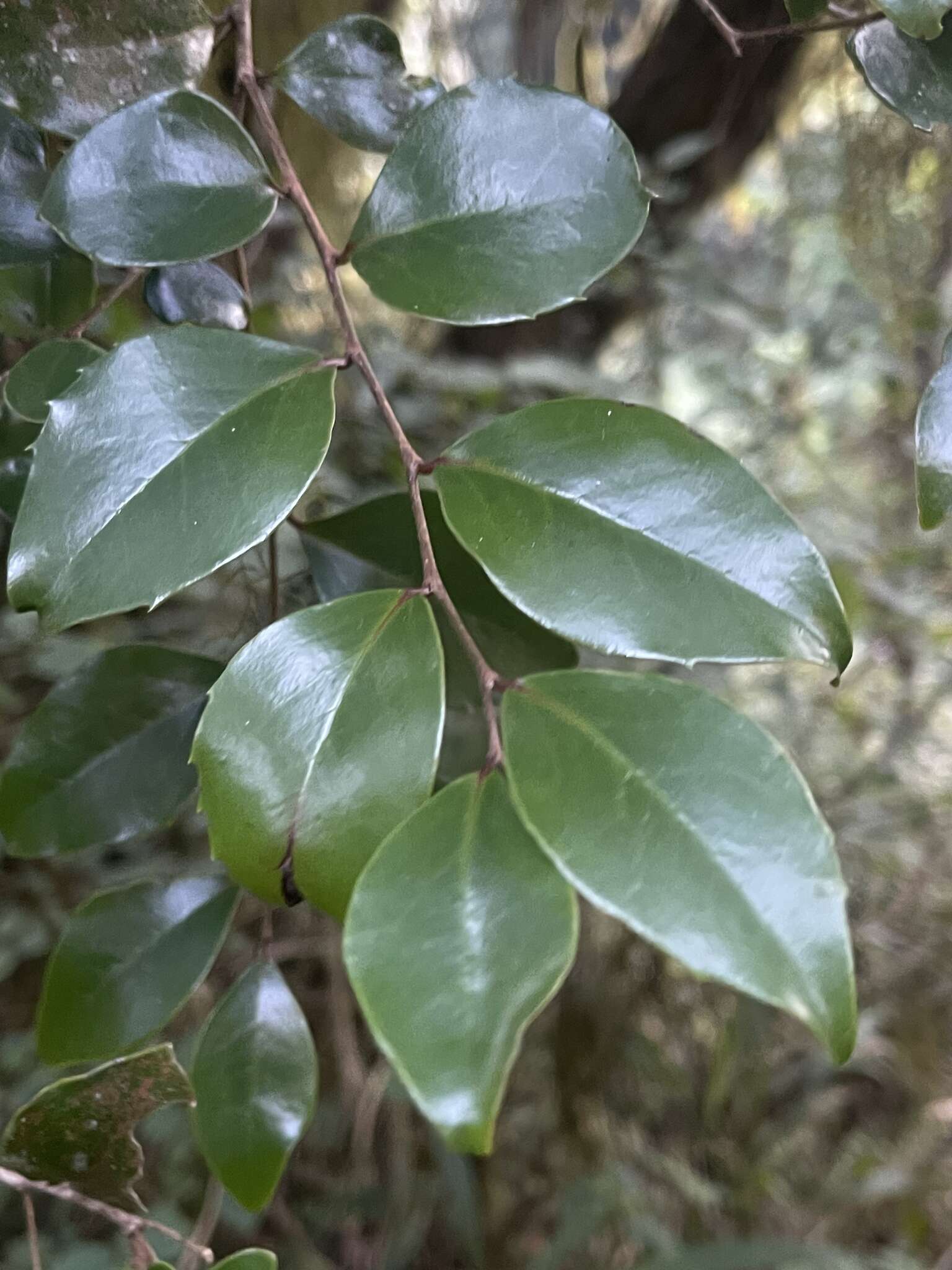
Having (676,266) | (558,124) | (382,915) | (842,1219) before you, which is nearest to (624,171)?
(558,124)

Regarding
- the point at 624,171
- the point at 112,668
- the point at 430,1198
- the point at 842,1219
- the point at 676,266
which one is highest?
the point at 624,171

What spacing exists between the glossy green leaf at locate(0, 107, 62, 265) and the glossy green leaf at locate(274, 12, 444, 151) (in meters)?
0.11

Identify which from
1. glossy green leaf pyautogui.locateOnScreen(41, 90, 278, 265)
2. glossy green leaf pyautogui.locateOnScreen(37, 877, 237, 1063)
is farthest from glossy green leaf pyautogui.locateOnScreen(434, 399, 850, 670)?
glossy green leaf pyautogui.locateOnScreen(37, 877, 237, 1063)

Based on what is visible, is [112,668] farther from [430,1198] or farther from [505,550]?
[430,1198]

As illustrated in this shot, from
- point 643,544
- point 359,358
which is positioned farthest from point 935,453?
point 359,358

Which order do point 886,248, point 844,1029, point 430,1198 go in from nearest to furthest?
point 844,1029, point 886,248, point 430,1198

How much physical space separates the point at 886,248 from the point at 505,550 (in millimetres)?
929

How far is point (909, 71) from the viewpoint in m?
0.31

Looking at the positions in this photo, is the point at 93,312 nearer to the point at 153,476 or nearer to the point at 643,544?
the point at 153,476

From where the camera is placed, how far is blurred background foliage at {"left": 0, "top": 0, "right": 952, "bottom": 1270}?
3.05 ft

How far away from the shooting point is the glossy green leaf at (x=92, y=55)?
0.29 metres

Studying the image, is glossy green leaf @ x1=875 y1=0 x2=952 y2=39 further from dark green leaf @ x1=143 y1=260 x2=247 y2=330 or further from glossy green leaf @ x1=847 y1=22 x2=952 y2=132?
dark green leaf @ x1=143 y1=260 x2=247 y2=330

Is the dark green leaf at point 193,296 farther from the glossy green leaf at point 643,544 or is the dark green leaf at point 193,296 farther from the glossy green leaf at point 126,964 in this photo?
the glossy green leaf at point 126,964

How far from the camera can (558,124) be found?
0.28m
